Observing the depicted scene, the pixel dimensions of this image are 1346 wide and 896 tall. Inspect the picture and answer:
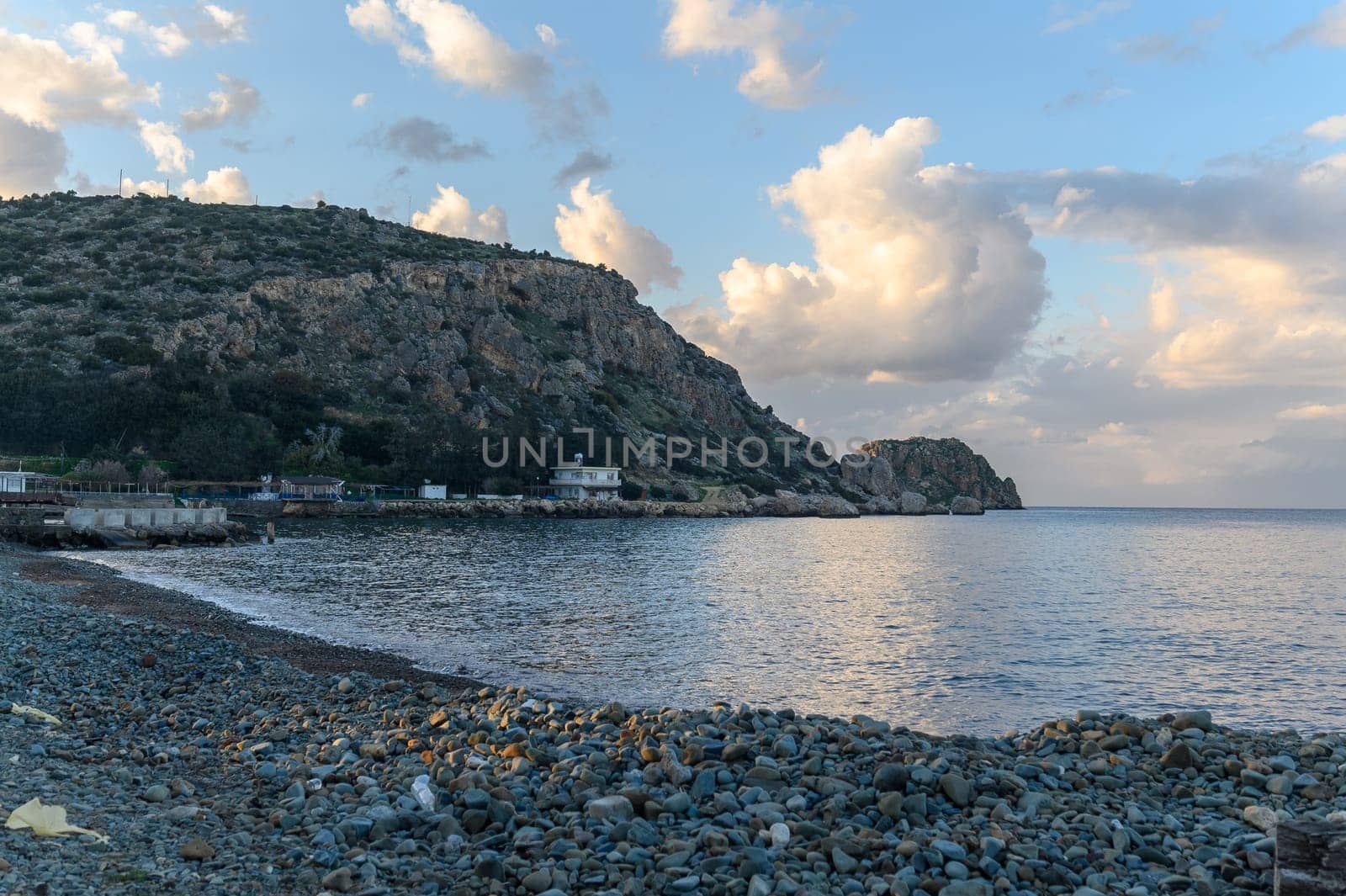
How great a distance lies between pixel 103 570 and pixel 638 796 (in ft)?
126

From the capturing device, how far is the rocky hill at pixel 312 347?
306 ft

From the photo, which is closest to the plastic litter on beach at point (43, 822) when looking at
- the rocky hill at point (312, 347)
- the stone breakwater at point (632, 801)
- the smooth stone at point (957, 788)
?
the stone breakwater at point (632, 801)

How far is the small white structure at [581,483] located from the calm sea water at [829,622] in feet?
177

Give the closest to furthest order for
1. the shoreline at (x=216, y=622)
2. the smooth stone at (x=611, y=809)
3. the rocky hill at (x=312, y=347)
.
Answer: the smooth stone at (x=611, y=809) < the shoreline at (x=216, y=622) < the rocky hill at (x=312, y=347)

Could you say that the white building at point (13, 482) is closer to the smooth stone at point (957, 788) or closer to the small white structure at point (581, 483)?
the small white structure at point (581, 483)

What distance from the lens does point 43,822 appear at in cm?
698

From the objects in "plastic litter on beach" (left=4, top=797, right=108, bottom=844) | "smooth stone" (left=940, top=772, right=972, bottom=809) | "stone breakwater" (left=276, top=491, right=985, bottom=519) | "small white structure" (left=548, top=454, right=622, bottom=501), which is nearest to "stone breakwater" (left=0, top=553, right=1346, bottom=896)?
"smooth stone" (left=940, top=772, right=972, bottom=809)

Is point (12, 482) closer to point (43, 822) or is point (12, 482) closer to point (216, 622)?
point (216, 622)

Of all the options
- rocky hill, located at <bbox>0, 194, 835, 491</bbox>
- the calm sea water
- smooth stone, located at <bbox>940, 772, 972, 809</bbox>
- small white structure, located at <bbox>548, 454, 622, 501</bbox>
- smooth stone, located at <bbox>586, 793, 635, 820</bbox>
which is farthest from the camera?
small white structure, located at <bbox>548, 454, 622, 501</bbox>

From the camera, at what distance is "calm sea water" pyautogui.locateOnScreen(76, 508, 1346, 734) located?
58.3 feet

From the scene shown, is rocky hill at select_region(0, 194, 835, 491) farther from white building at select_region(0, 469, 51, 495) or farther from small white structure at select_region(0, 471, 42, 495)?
small white structure at select_region(0, 471, 42, 495)

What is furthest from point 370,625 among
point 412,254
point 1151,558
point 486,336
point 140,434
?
point 412,254

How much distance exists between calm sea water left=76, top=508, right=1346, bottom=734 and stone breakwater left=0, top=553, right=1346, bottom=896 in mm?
5133

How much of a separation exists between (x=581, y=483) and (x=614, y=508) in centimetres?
680
